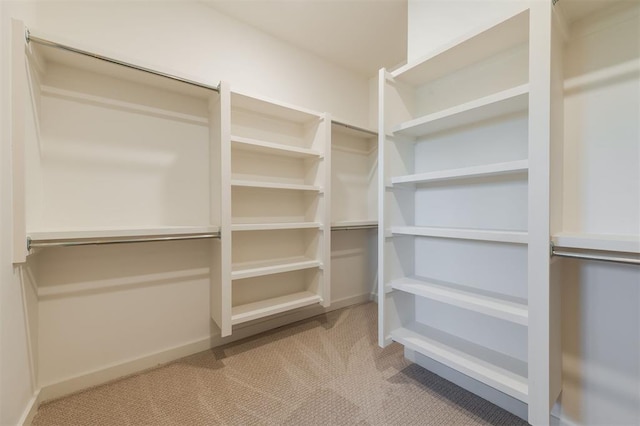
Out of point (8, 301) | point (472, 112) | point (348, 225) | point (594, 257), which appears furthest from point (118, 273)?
point (594, 257)

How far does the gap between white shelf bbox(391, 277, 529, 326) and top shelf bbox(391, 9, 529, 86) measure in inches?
51.9

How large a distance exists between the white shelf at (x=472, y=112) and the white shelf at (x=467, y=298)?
975 mm

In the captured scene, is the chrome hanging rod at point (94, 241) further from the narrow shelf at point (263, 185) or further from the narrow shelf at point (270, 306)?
the narrow shelf at point (270, 306)

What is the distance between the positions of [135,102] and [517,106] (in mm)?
2300

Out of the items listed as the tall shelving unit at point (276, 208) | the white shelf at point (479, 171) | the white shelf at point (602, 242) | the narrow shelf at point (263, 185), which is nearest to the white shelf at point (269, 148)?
the tall shelving unit at point (276, 208)

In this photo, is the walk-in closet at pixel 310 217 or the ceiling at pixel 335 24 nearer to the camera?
the walk-in closet at pixel 310 217

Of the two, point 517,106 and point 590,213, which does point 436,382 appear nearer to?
point 590,213

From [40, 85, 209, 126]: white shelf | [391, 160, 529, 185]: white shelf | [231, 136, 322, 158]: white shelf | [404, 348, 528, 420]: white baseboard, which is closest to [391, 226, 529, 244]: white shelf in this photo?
[391, 160, 529, 185]: white shelf

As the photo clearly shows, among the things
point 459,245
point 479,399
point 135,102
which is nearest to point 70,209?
point 135,102

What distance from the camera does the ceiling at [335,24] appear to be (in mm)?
1996

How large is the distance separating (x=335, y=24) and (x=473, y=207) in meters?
1.92

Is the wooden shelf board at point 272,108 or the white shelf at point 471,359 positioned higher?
the wooden shelf board at point 272,108

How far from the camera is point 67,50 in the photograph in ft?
4.37

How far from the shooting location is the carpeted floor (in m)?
1.33
